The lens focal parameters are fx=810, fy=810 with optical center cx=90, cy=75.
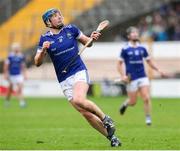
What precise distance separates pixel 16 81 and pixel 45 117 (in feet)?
28.0

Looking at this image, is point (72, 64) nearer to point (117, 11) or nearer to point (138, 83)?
point (138, 83)

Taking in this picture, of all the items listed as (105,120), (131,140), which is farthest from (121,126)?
(105,120)

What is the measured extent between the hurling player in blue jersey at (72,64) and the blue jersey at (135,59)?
7841 mm

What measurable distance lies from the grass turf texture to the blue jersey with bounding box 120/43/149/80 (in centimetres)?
134

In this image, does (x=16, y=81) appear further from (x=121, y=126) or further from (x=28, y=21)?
(x=121, y=126)

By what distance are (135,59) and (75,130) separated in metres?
4.50

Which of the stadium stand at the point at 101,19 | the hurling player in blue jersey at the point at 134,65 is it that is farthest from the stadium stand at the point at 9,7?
the hurling player in blue jersey at the point at 134,65

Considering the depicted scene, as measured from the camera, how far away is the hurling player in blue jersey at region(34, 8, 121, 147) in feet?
47.8

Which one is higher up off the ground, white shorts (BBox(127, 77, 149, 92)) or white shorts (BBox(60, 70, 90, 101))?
white shorts (BBox(60, 70, 90, 101))

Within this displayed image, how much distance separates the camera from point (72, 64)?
14.8 meters

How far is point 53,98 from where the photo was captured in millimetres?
38125

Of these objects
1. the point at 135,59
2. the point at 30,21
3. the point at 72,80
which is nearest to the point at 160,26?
the point at 30,21

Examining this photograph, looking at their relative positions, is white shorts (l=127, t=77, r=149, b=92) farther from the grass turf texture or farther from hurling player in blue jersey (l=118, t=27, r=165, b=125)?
the grass turf texture

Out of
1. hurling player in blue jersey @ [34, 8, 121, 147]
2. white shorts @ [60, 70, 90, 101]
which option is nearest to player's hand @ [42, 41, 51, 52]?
hurling player in blue jersey @ [34, 8, 121, 147]
